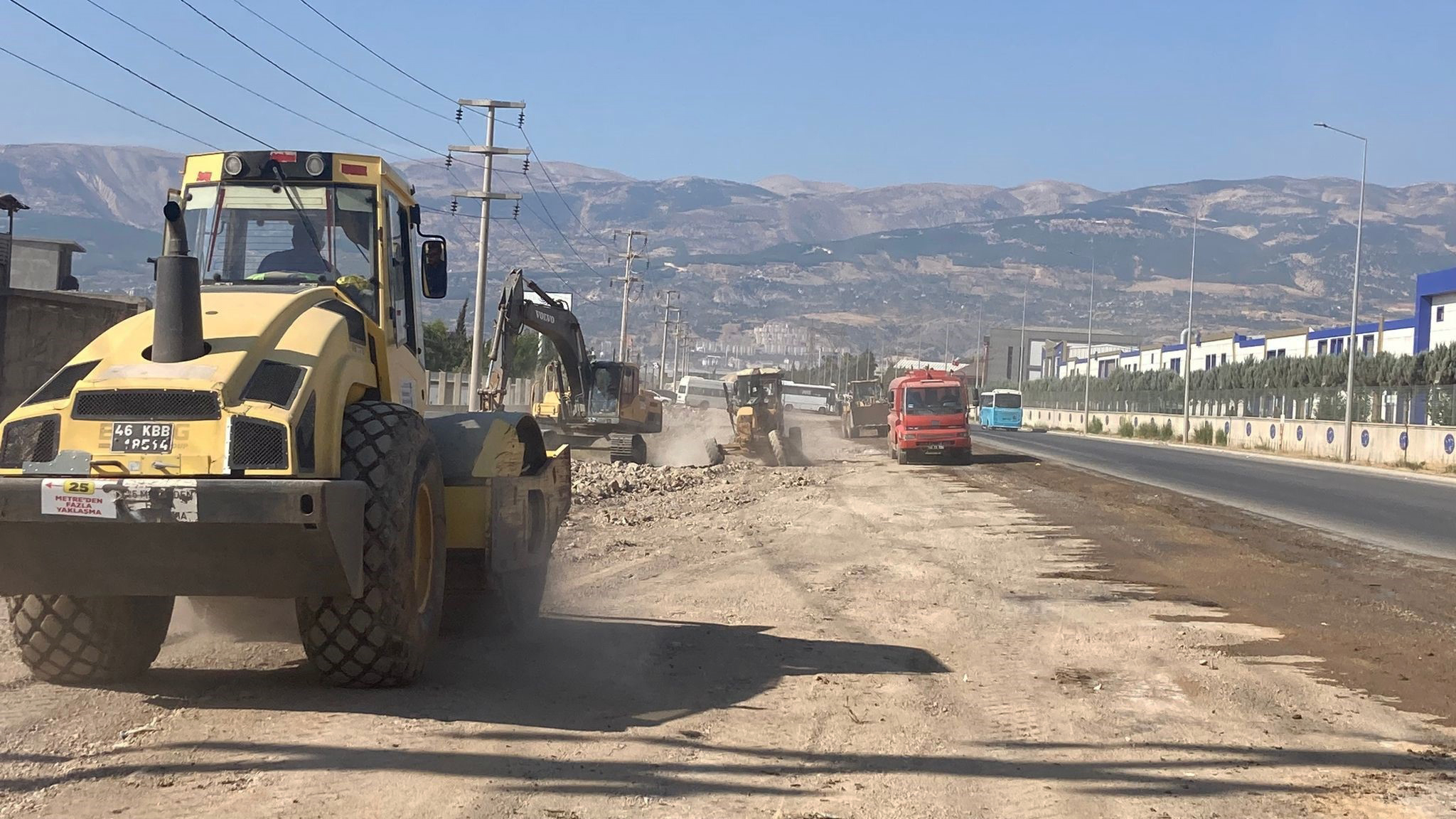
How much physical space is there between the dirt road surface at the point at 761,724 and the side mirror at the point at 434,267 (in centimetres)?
238

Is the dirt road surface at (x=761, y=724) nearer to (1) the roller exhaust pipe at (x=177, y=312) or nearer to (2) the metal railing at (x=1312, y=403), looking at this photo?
(1) the roller exhaust pipe at (x=177, y=312)

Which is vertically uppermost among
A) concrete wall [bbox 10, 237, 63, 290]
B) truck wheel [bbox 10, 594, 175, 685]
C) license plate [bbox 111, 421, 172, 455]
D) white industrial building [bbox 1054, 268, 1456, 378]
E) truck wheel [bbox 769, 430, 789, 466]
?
white industrial building [bbox 1054, 268, 1456, 378]

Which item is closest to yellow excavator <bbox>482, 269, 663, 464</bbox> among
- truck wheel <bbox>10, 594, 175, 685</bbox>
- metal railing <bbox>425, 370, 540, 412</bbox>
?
metal railing <bbox>425, 370, 540, 412</bbox>

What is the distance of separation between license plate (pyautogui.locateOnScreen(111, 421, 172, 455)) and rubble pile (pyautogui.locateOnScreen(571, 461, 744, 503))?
1496 cm

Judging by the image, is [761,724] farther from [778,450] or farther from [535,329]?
[778,450]

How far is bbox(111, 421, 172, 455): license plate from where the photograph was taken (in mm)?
6516

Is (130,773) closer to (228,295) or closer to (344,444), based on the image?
(344,444)

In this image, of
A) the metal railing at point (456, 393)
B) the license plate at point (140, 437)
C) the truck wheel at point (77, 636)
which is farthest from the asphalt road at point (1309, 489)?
the metal railing at point (456, 393)

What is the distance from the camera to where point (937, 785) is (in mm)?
6152

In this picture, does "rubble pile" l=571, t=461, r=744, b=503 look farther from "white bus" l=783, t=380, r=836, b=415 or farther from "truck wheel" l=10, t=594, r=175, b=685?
"white bus" l=783, t=380, r=836, b=415

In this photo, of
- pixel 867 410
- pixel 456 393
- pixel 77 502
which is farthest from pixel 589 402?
pixel 867 410

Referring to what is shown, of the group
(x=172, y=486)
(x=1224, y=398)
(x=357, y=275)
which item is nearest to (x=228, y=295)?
(x=357, y=275)

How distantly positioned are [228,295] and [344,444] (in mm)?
1308

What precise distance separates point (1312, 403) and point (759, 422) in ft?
73.9
